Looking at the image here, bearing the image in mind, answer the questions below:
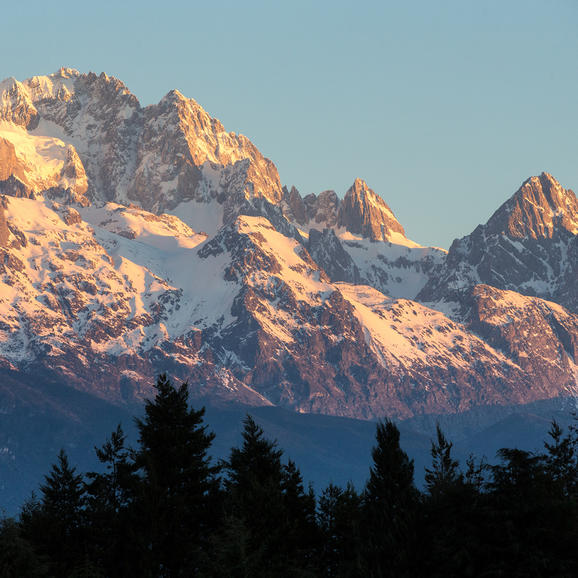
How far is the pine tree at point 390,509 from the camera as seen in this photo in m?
87.9

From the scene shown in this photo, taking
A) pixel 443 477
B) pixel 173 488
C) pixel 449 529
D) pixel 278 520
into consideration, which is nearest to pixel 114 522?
pixel 173 488

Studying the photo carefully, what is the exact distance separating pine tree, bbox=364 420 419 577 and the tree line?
0.35 feet

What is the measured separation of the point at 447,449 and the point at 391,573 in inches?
841

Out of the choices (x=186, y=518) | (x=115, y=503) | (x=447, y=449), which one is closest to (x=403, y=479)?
(x=447, y=449)

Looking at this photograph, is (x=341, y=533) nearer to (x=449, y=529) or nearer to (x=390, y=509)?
(x=390, y=509)

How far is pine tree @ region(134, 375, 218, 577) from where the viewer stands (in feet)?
317

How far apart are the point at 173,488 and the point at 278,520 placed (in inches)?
A: 406

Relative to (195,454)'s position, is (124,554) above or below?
below

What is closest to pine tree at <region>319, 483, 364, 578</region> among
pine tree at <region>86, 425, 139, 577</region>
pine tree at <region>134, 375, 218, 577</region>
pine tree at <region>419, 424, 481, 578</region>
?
pine tree at <region>419, 424, 481, 578</region>

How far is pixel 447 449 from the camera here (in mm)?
105938

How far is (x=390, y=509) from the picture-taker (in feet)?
310

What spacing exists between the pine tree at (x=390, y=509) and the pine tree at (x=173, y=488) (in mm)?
13599

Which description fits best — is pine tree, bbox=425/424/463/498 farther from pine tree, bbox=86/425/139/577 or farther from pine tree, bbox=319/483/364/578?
pine tree, bbox=86/425/139/577

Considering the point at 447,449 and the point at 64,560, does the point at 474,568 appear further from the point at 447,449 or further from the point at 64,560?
the point at 64,560
